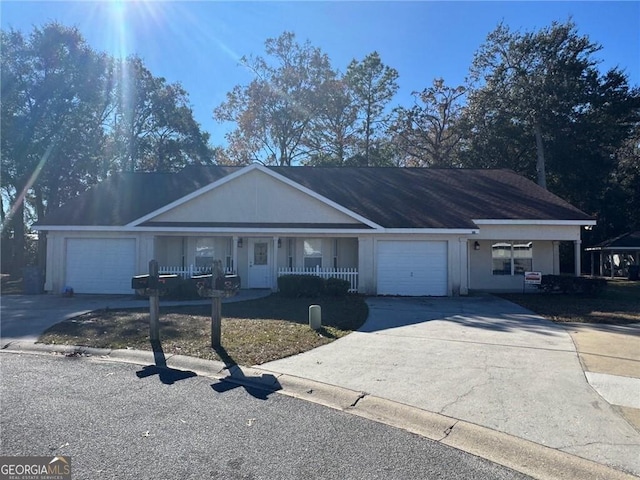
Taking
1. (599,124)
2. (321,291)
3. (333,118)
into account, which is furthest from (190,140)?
(599,124)

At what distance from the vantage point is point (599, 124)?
A: 1251 inches

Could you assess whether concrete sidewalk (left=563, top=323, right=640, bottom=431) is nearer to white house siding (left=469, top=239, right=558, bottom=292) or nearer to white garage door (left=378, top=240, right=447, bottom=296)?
white garage door (left=378, top=240, right=447, bottom=296)

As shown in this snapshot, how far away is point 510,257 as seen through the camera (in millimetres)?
20047

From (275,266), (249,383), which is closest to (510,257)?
(275,266)

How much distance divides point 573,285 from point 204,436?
51.7 ft

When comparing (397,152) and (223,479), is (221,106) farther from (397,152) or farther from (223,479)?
(223,479)

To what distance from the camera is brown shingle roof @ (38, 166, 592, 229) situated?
1822cm

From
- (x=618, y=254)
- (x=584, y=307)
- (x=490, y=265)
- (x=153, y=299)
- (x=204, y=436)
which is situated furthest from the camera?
(x=618, y=254)

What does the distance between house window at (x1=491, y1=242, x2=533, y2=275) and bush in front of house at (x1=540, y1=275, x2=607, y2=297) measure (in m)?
2.77

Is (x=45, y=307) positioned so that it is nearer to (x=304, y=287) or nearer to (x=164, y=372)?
(x=304, y=287)

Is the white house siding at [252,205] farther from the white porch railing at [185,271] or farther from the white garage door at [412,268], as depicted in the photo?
the white garage door at [412,268]

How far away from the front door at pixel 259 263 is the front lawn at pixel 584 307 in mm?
8795

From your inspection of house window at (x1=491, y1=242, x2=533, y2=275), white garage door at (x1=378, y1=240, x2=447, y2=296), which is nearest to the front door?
white garage door at (x1=378, y1=240, x2=447, y2=296)

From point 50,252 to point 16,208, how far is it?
16.2 metres
